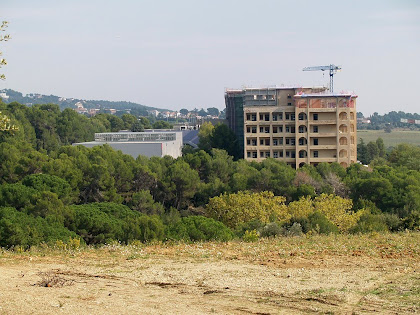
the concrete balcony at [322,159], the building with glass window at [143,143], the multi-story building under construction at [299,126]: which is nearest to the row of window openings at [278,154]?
the multi-story building under construction at [299,126]

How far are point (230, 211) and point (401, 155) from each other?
130ft

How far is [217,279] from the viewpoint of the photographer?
1470 cm

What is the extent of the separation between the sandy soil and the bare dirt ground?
0.06ft

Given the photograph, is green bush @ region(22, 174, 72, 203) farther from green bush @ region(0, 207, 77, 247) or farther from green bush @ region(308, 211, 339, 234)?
green bush @ region(308, 211, 339, 234)

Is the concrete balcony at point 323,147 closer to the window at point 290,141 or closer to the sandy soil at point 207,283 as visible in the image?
the window at point 290,141

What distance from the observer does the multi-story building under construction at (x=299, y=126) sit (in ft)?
273

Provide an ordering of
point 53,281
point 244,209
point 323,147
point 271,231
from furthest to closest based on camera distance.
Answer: point 323,147 → point 244,209 → point 271,231 → point 53,281

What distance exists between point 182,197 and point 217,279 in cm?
4396

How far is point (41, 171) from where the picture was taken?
55.2 meters

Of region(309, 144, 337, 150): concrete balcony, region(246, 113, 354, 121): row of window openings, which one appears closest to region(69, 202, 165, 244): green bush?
region(309, 144, 337, 150): concrete balcony

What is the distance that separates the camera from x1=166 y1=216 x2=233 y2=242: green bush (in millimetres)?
27620

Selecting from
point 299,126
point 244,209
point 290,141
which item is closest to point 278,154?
point 290,141

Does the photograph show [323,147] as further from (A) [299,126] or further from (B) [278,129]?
(B) [278,129]

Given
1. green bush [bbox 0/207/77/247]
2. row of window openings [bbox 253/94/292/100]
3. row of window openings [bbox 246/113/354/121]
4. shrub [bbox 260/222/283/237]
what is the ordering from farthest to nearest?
row of window openings [bbox 253/94/292/100] < row of window openings [bbox 246/113/354/121] < shrub [bbox 260/222/283/237] < green bush [bbox 0/207/77/247]
